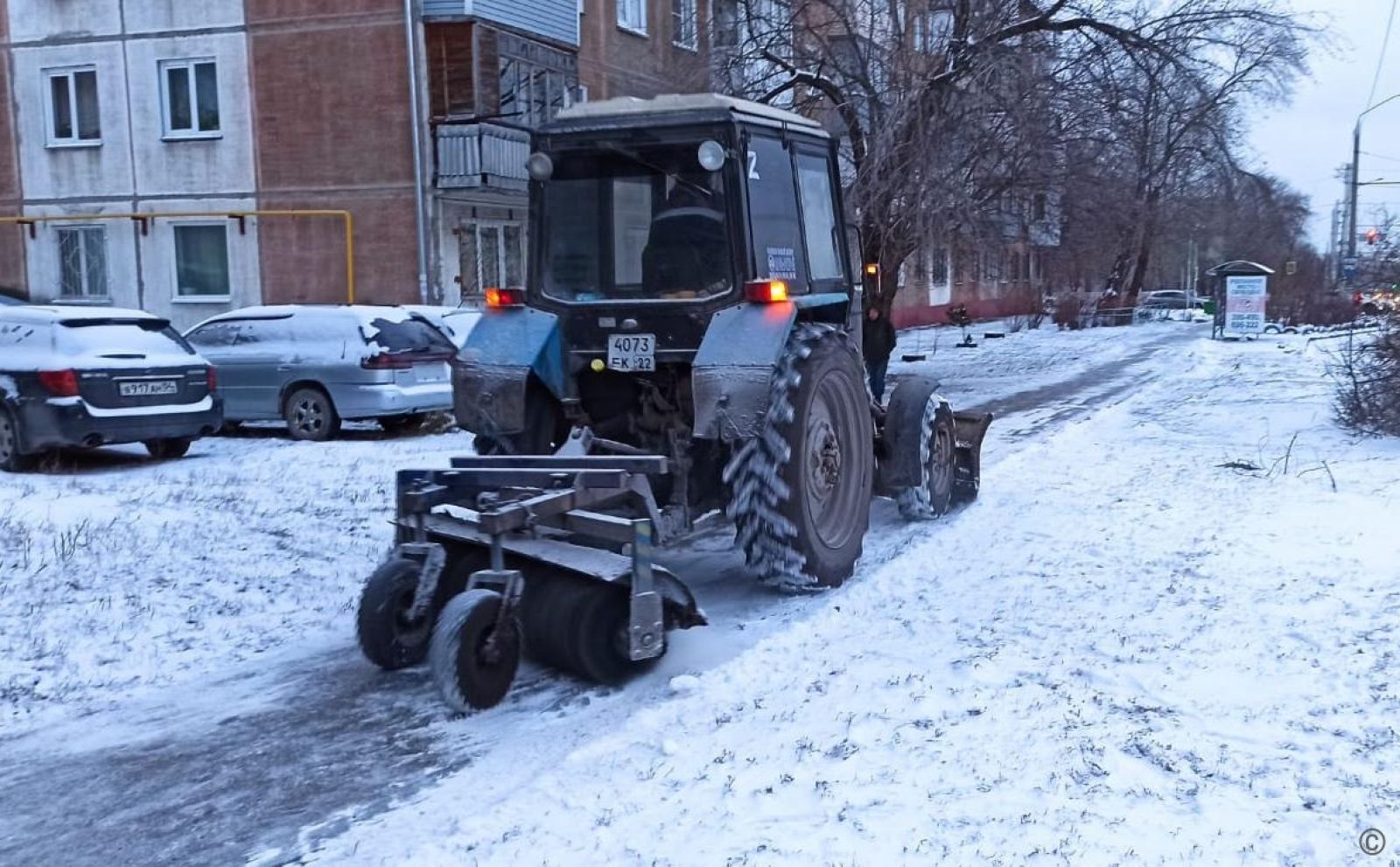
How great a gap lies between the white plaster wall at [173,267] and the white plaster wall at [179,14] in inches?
118

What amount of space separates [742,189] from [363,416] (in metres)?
8.24

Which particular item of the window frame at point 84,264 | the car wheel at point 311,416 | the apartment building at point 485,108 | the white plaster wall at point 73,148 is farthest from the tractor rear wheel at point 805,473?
the window frame at point 84,264

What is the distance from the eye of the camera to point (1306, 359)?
2452 cm

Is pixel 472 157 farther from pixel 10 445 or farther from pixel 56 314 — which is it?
pixel 10 445

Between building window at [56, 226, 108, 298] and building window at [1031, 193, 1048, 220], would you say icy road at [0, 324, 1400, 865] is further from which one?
building window at [56, 226, 108, 298]

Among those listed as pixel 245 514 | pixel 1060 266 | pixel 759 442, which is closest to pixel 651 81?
pixel 1060 266

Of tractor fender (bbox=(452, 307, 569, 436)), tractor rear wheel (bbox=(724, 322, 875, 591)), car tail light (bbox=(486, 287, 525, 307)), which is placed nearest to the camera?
tractor rear wheel (bbox=(724, 322, 875, 591))

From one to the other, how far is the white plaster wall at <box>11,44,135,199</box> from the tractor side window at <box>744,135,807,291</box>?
64.6 ft

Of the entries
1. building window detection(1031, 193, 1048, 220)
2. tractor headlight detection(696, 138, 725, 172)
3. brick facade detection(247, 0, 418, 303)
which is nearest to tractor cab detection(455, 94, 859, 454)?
tractor headlight detection(696, 138, 725, 172)

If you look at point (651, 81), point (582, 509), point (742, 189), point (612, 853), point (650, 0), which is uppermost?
point (650, 0)

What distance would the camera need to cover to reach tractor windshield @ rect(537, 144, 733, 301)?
7016 mm

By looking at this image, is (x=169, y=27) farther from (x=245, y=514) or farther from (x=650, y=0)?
(x=245, y=514)

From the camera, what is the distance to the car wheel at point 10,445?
457 inches

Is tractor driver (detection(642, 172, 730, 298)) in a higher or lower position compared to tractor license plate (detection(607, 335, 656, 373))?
higher
